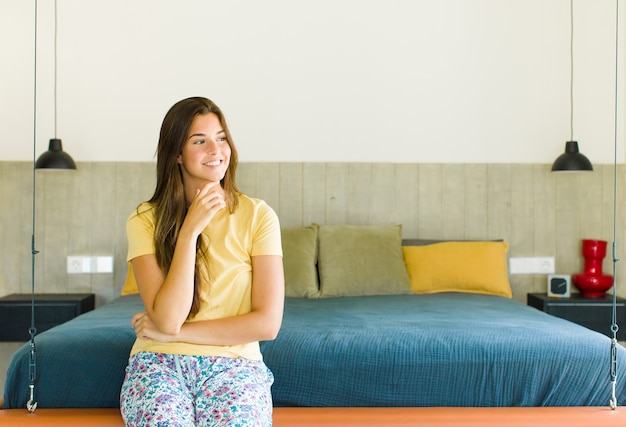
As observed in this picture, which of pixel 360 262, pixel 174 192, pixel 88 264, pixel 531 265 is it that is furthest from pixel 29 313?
pixel 531 265

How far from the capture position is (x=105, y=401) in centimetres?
222

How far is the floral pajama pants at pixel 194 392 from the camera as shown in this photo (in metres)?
1.77

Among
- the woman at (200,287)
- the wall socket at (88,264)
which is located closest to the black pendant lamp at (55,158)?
the wall socket at (88,264)

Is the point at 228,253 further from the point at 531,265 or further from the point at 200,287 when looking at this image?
the point at 531,265

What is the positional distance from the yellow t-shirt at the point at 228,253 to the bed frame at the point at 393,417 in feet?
0.98

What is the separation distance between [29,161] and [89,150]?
14.0 inches

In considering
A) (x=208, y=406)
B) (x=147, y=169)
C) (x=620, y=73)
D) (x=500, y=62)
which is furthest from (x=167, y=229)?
(x=620, y=73)

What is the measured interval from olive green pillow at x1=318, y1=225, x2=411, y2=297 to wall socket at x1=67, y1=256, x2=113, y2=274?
1292 mm

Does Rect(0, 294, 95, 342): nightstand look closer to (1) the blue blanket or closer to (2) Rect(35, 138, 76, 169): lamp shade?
(2) Rect(35, 138, 76, 169): lamp shade

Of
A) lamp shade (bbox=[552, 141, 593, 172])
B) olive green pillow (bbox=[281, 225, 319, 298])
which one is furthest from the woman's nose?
lamp shade (bbox=[552, 141, 593, 172])

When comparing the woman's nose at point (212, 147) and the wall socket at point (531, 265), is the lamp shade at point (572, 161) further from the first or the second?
the woman's nose at point (212, 147)

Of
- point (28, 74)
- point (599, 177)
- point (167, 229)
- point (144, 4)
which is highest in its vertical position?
point (144, 4)

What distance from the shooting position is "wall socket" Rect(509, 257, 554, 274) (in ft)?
14.1

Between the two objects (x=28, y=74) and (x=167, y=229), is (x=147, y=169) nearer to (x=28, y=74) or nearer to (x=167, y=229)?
(x=28, y=74)
